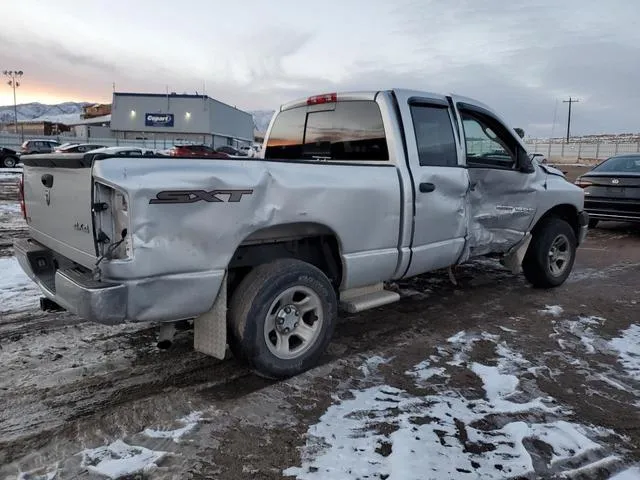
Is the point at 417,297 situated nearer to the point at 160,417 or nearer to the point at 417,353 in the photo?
the point at 417,353

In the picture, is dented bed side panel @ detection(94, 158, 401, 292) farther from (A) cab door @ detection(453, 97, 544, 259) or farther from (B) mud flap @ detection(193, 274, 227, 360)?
(A) cab door @ detection(453, 97, 544, 259)

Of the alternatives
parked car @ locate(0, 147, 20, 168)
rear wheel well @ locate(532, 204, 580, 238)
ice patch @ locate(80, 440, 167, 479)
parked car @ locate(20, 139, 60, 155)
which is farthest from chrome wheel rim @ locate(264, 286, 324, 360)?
parked car @ locate(20, 139, 60, 155)

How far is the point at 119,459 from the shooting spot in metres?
2.76


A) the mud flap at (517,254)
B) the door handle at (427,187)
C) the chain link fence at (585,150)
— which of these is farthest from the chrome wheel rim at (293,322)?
the chain link fence at (585,150)

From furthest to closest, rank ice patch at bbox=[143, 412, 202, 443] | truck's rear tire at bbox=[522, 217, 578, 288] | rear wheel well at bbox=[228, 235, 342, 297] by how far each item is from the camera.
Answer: truck's rear tire at bbox=[522, 217, 578, 288]
rear wheel well at bbox=[228, 235, 342, 297]
ice patch at bbox=[143, 412, 202, 443]

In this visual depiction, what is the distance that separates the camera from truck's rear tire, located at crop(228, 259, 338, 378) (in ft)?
11.3

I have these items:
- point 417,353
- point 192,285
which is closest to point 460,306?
point 417,353

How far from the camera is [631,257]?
8.59 meters

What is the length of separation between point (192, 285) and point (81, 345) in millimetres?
1687

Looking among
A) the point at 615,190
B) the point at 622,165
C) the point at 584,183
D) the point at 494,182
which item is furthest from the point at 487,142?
the point at 622,165

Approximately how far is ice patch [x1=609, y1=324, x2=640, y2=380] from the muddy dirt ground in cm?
2

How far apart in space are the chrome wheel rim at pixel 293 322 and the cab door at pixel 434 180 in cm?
109

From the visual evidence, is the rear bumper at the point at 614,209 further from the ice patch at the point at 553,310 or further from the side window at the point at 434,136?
the side window at the point at 434,136

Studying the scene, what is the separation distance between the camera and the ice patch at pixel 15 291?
5.11 m
